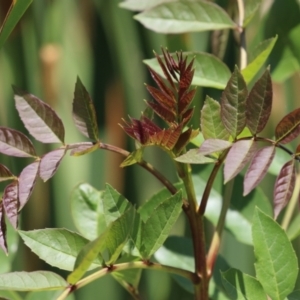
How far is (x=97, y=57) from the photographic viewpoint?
0.99m

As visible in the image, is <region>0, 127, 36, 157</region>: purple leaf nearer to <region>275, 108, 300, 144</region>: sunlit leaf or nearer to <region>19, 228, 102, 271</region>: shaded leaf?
<region>19, 228, 102, 271</region>: shaded leaf

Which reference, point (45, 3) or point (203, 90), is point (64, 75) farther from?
point (203, 90)

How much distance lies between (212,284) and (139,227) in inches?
9.6

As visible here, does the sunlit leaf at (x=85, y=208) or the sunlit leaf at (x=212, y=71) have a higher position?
the sunlit leaf at (x=212, y=71)

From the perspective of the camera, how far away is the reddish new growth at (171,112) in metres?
0.33

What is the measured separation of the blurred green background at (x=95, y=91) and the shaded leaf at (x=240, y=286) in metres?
0.50

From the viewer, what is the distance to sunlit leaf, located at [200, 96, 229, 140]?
14.2 inches

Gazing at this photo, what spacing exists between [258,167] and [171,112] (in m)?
0.06

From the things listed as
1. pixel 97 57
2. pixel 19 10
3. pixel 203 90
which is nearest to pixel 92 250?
pixel 19 10

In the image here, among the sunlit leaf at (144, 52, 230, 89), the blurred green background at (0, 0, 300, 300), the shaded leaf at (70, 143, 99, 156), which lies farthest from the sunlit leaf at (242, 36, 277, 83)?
the blurred green background at (0, 0, 300, 300)

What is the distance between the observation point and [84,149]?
369 mm

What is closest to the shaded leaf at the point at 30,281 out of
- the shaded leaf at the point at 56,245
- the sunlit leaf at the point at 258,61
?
the shaded leaf at the point at 56,245

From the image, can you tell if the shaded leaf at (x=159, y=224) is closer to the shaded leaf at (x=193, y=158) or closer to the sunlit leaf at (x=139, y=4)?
the shaded leaf at (x=193, y=158)

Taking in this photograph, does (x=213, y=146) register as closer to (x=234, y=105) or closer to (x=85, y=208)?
(x=234, y=105)
